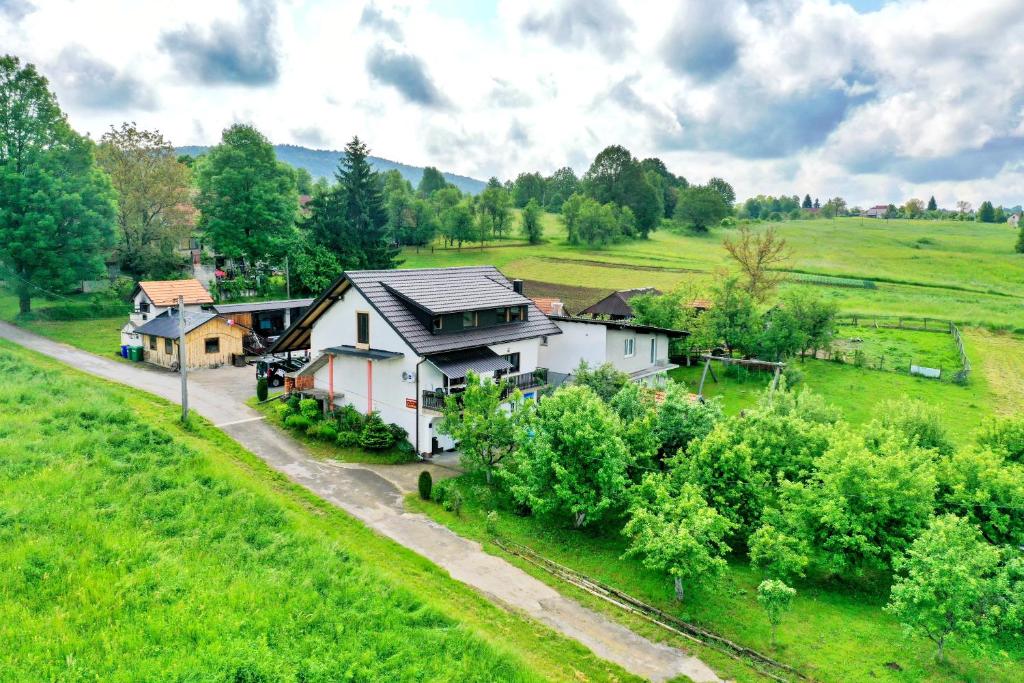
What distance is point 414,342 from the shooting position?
27.8 metres

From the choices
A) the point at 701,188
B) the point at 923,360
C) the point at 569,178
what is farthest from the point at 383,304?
the point at 569,178

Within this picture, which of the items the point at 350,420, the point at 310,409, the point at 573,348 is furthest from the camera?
the point at 573,348

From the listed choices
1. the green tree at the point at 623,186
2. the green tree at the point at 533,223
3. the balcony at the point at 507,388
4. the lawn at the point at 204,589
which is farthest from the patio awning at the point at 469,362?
the green tree at the point at 623,186

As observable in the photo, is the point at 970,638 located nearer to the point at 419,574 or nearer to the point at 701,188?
the point at 419,574

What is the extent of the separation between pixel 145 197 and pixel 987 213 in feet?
571

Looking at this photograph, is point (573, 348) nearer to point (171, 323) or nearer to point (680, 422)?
point (680, 422)

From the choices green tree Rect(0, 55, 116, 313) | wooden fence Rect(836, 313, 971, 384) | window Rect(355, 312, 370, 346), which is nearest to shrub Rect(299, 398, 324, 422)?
window Rect(355, 312, 370, 346)

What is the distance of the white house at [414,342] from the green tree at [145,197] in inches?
1263

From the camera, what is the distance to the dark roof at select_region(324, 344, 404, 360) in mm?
28098

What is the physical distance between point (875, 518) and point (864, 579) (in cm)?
243

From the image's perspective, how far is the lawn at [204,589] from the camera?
12.0 metres

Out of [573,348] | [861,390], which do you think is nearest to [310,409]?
[573,348]

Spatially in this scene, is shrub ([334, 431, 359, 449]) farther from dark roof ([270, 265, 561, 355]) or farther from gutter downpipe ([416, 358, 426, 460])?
dark roof ([270, 265, 561, 355])

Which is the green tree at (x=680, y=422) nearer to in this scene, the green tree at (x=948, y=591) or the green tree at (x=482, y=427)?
the green tree at (x=482, y=427)
